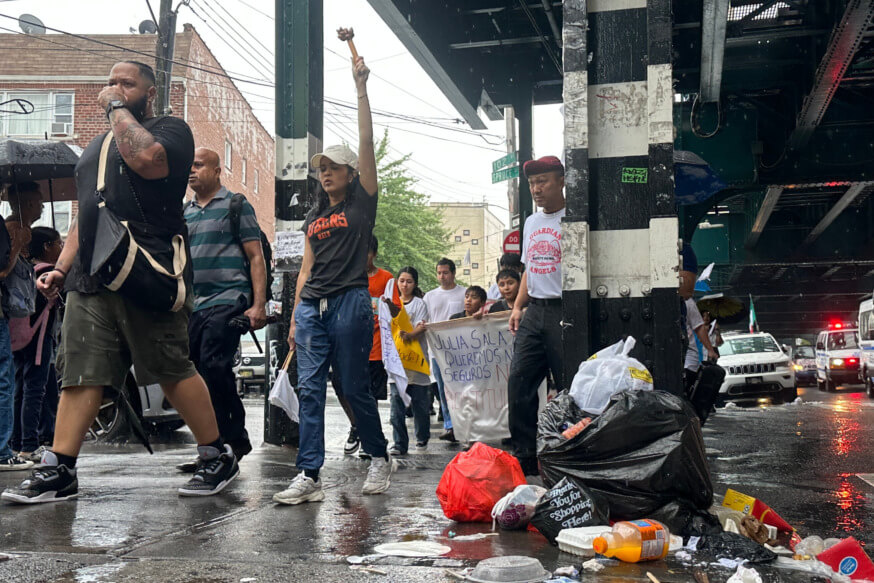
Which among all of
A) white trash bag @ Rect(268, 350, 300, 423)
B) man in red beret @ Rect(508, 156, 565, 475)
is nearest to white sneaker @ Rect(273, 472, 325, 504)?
white trash bag @ Rect(268, 350, 300, 423)

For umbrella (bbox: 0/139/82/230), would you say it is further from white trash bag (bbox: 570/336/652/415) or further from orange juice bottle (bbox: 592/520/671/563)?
orange juice bottle (bbox: 592/520/671/563)

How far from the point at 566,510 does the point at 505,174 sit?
14290 mm

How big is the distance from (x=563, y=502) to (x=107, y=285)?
95.9 inches

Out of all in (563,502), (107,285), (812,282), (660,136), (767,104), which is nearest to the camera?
(563,502)

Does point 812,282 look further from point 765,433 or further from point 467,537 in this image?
point 467,537

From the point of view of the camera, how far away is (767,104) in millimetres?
13062

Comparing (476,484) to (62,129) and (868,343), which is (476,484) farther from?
(62,129)

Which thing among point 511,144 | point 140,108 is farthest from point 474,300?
point 511,144

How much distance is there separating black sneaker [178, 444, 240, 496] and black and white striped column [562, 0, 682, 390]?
2.05 metres

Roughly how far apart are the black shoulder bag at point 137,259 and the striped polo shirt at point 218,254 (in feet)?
3.07

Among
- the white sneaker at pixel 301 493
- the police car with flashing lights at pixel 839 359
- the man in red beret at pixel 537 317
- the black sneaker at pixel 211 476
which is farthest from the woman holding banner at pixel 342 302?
the police car with flashing lights at pixel 839 359

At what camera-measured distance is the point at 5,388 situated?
20.0 ft

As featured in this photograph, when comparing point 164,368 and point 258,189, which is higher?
point 258,189

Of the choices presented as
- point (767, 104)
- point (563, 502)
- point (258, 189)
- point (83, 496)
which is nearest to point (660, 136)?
point (563, 502)
